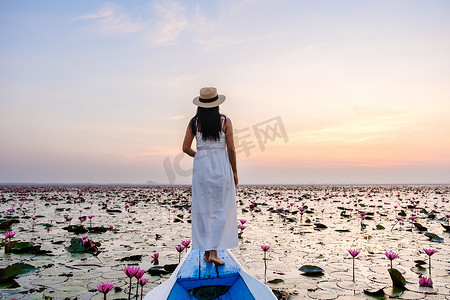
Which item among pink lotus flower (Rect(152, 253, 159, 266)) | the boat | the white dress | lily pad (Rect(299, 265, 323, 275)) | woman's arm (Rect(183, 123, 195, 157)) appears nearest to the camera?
the boat

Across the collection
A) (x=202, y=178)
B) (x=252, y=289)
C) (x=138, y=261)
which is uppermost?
(x=202, y=178)

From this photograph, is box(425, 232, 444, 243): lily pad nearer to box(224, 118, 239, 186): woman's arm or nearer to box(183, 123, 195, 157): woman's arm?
box(224, 118, 239, 186): woman's arm

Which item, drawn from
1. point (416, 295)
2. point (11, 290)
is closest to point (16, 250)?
point (11, 290)

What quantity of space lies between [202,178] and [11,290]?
2.41 meters

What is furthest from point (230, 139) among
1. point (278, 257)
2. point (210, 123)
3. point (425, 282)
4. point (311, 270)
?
point (425, 282)

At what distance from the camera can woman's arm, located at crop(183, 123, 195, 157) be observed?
3.54 m

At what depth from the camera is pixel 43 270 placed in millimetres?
3932

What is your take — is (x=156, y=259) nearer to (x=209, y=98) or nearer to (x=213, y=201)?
(x=213, y=201)

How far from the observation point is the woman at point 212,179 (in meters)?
3.28

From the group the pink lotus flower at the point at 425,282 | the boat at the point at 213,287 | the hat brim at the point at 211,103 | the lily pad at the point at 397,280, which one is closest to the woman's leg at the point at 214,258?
the boat at the point at 213,287

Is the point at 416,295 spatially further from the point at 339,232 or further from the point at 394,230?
the point at 394,230

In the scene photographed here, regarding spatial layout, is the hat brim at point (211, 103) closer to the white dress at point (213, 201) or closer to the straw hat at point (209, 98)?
the straw hat at point (209, 98)

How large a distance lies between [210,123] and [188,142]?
394mm

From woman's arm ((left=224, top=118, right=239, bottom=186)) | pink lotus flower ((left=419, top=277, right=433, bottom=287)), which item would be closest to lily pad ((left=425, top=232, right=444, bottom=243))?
pink lotus flower ((left=419, top=277, right=433, bottom=287))
